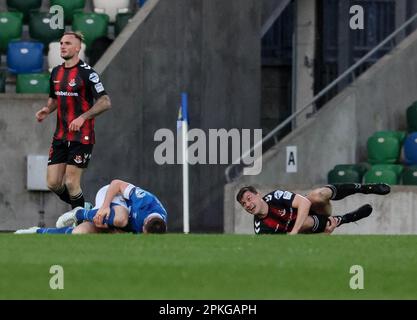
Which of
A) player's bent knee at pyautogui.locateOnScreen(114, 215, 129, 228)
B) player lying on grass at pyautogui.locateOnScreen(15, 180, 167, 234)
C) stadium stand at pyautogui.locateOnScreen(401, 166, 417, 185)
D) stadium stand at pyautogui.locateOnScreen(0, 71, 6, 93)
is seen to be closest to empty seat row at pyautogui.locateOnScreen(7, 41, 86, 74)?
stadium stand at pyautogui.locateOnScreen(0, 71, 6, 93)

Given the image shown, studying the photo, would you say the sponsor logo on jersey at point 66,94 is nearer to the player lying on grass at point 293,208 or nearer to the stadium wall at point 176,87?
the player lying on grass at point 293,208

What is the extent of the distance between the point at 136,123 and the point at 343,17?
231 inches

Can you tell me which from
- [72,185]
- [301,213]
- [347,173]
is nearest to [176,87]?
[347,173]

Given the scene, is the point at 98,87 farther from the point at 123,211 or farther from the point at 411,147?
the point at 411,147

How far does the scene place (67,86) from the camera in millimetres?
18359

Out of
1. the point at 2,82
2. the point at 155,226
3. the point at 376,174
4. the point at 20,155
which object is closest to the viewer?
the point at 155,226

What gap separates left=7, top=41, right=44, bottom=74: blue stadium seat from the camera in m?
24.9

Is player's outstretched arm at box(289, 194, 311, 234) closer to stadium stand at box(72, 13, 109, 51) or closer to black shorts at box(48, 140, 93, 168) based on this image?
black shorts at box(48, 140, 93, 168)

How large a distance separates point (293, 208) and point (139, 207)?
2524 mm

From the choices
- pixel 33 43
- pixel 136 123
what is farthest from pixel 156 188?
pixel 33 43

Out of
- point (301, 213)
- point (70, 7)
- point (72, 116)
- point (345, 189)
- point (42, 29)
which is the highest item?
point (70, 7)

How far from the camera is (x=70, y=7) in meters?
25.9

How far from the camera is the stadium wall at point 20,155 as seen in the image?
2416cm

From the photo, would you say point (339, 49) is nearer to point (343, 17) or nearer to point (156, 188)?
point (343, 17)
